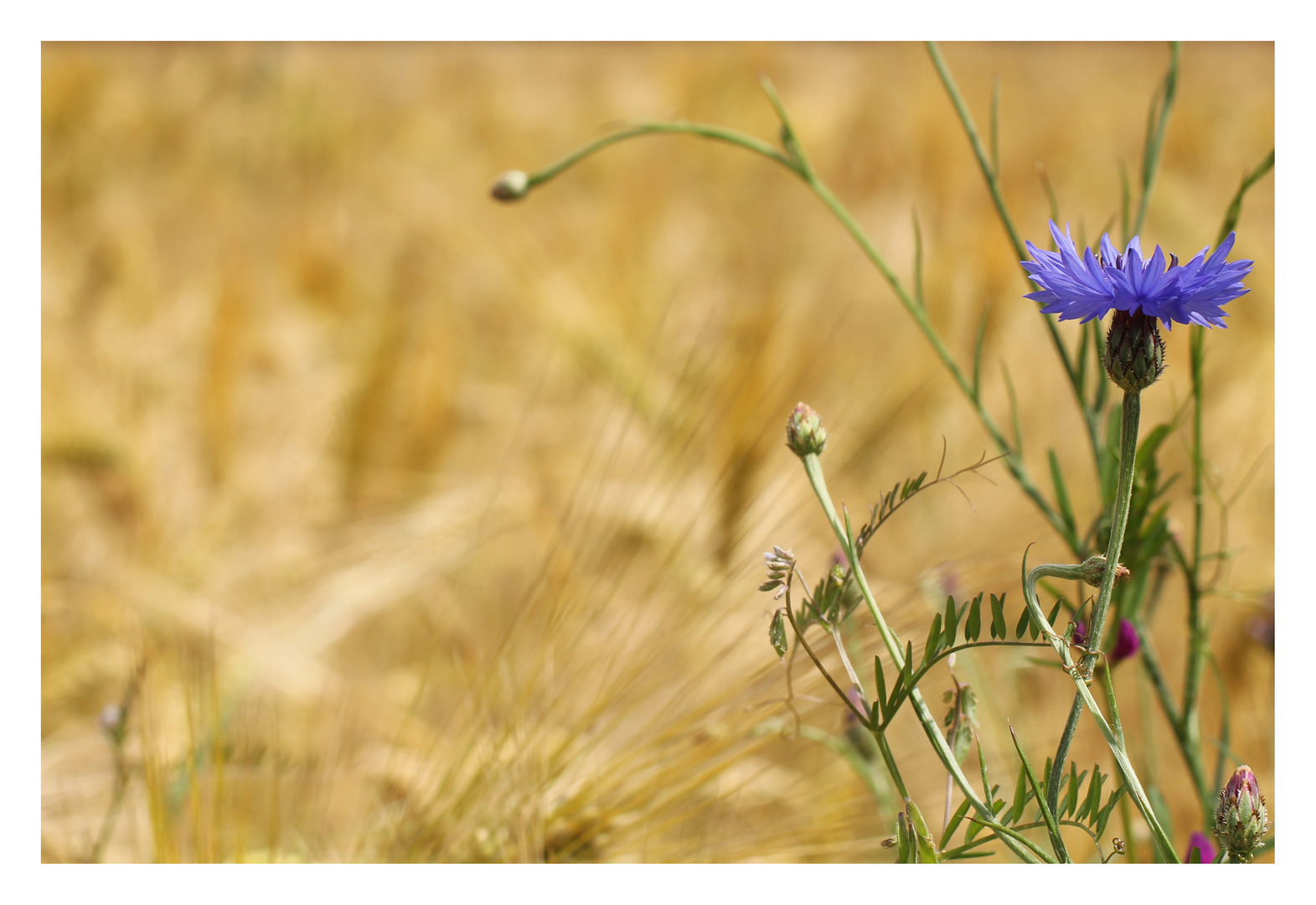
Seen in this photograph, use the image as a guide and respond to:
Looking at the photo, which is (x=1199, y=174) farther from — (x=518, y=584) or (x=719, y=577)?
(x=719, y=577)

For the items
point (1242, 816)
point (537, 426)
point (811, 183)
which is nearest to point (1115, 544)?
point (1242, 816)

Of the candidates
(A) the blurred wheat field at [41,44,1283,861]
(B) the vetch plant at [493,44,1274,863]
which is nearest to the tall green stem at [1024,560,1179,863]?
(B) the vetch plant at [493,44,1274,863]

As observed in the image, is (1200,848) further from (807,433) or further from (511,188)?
(511,188)

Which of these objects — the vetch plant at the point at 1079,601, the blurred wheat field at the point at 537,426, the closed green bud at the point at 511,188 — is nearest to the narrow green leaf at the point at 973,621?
the vetch plant at the point at 1079,601

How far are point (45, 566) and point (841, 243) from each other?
141 cm

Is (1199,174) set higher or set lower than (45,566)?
higher

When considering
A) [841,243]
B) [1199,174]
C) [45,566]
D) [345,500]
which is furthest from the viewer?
[841,243]

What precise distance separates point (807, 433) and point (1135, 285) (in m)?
0.10

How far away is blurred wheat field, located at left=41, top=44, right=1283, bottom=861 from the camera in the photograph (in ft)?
1.80

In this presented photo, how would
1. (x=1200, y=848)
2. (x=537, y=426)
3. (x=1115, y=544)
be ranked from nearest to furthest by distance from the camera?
(x=1115, y=544) < (x=1200, y=848) < (x=537, y=426)

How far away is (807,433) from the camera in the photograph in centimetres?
29

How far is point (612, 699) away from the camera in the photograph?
0.52 metres

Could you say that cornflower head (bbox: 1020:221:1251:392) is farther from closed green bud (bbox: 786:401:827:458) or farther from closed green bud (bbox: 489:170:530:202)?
closed green bud (bbox: 489:170:530:202)
